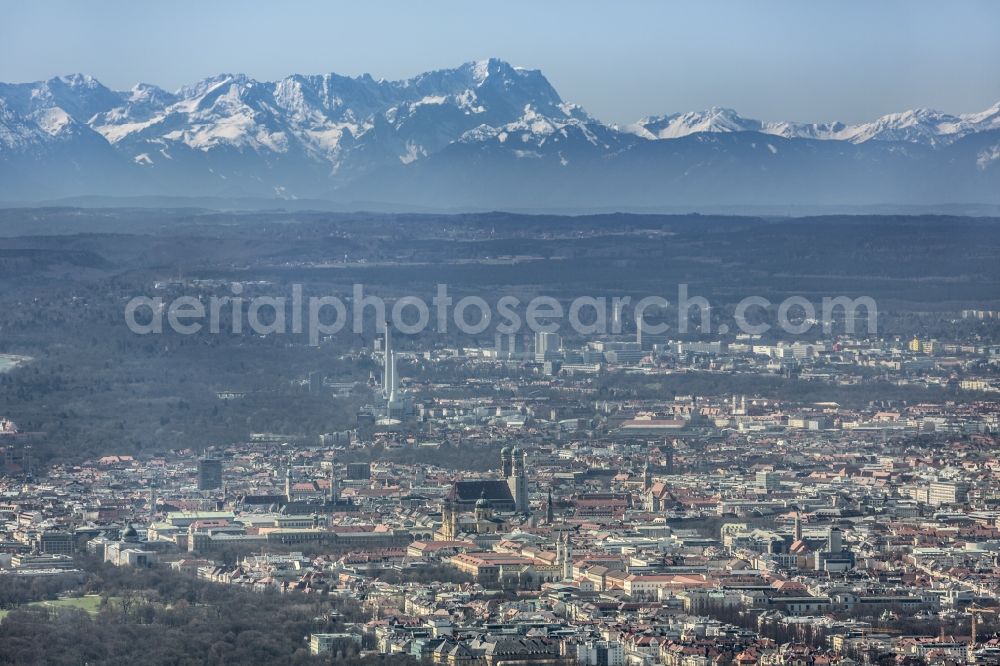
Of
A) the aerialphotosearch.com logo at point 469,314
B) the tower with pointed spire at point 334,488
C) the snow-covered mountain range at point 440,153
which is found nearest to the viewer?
the tower with pointed spire at point 334,488

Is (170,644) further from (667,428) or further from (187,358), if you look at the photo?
(187,358)

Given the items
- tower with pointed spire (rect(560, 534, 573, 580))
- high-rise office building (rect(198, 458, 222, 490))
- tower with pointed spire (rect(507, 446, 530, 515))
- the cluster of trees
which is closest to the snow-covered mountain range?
high-rise office building (rect(198, 458, 222, 490))

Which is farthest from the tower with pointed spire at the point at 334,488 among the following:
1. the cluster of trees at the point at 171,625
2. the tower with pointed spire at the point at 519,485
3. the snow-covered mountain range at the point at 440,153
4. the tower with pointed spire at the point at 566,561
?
the snow-covered mountain range at the point at 440,153

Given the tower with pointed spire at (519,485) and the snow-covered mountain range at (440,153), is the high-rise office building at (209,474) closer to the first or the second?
the tower with pointed spire at (519,485)

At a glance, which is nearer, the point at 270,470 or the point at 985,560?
the point at 985,560

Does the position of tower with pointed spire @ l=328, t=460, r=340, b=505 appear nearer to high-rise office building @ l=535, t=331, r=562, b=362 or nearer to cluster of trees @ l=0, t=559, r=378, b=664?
cluster of trees @ l=0, t=559, r=378, b=664

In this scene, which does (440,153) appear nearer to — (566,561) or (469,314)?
(469,314)

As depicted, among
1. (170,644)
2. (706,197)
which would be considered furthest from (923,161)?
(170,644)
